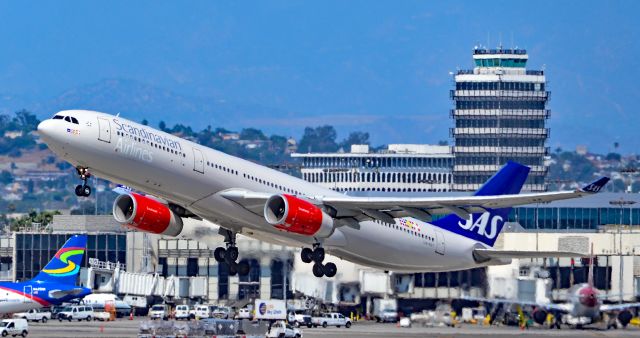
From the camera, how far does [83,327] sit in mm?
111000

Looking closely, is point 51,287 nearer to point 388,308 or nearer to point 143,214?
point 388,308

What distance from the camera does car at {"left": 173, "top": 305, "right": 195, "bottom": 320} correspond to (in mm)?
115062

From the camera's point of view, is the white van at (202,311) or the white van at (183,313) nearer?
the white van at (202,311)

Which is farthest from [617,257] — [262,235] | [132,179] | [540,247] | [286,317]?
[132,179]

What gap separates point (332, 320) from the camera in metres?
110

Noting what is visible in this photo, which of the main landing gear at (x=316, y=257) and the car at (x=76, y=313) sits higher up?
the main landing gear at (x=316, y=257)

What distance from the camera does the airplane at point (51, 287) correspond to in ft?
348

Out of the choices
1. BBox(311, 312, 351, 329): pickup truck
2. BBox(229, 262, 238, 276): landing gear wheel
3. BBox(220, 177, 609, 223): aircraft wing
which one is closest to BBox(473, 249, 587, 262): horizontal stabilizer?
BBox(220, 177, 609, 223): aircraft wing

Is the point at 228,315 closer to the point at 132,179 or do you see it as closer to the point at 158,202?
the point at 158,202

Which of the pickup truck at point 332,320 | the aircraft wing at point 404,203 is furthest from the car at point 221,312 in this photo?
the aircraft wing at point 404,203

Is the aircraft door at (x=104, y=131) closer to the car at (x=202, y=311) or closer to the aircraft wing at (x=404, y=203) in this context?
the aircraft wing at (x=404, y=203)

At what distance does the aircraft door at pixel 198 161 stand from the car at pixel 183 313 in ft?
143

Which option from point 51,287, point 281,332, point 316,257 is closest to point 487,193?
point 316,257

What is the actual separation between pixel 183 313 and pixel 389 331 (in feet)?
67.3
